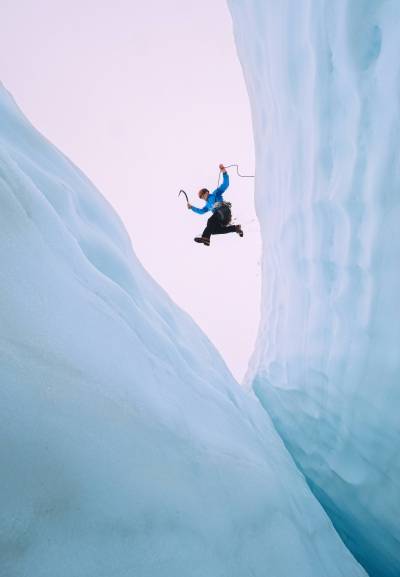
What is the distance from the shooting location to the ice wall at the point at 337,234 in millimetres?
1568

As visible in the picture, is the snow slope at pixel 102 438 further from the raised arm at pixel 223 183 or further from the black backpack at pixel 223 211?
the black backpack at pixel 223 211

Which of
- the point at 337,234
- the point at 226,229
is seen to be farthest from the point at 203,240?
the point at 337,234

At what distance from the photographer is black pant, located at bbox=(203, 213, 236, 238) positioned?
18.0 feet

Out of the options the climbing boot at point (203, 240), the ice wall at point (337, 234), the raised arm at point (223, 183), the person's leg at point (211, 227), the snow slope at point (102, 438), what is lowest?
the snow slope at point (102, 438)

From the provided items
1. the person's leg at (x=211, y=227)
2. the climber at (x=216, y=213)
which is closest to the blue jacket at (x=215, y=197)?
the climber at (x=216, y=213)

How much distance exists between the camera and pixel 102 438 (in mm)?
948

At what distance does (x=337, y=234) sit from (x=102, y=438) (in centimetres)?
158

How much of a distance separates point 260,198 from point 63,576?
3.25 metres

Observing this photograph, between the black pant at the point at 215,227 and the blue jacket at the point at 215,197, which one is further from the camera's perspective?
the black pant at the point at 215,227

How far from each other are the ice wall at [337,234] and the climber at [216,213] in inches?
74.6

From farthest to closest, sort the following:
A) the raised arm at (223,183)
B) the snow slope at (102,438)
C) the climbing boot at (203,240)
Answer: the climbing boot at (203,240) < the raised arm at (223,183) < the snow slope at (102,438)

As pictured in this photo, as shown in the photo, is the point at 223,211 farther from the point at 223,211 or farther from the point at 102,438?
the point at 102,438

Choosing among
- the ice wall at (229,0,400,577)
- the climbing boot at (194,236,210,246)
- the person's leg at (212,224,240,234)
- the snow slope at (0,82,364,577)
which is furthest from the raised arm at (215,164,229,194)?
the snow slope at (0,82,364,577)

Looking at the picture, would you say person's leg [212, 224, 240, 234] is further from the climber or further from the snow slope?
the snow slope
